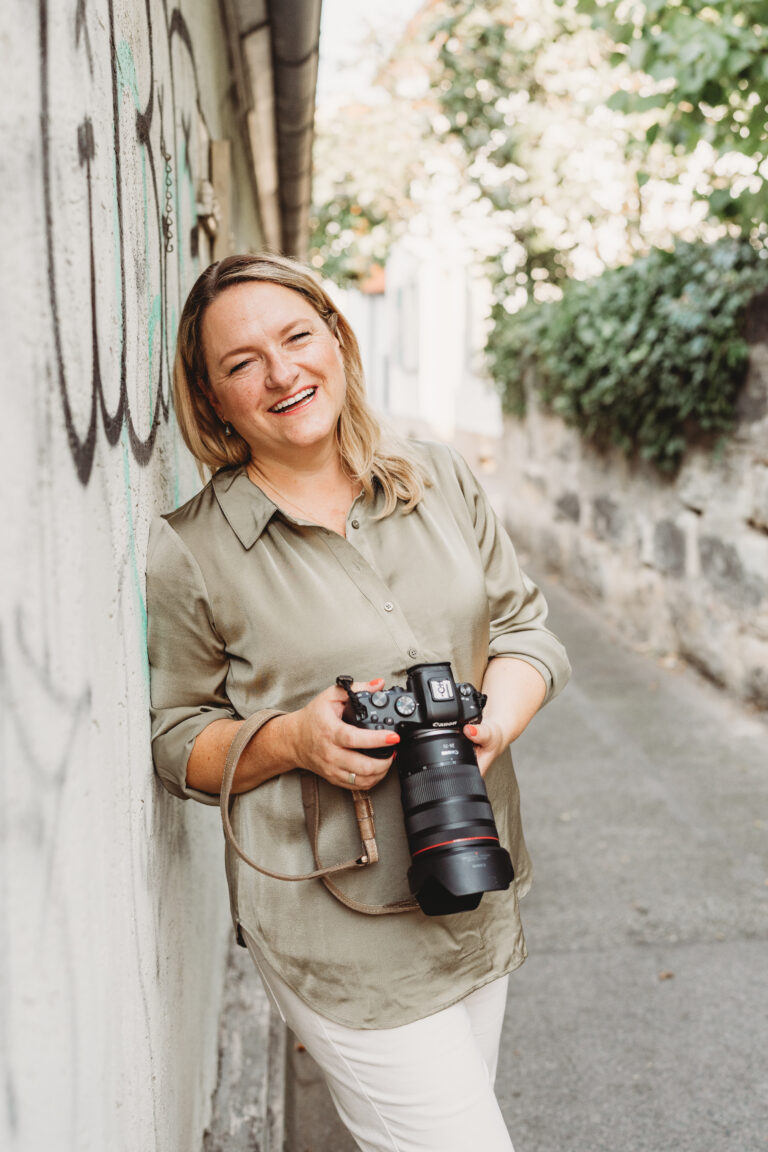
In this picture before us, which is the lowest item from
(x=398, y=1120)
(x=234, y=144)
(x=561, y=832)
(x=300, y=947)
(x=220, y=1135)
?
(x=561, y=832)

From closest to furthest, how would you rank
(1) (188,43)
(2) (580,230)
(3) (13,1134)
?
(3) (13,1134)
(1) (188,43)
(2) (580,230)

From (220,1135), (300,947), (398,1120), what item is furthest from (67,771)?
(220,1135)

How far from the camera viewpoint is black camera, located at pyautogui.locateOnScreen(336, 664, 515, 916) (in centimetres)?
155

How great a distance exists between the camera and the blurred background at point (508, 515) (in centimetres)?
107

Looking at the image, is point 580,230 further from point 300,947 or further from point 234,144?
point 300,947

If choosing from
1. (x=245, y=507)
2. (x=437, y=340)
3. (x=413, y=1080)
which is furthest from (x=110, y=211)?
(x=437, y=340)

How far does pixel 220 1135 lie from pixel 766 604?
3.70m

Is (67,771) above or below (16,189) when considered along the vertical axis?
below

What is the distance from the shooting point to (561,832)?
4445 mm

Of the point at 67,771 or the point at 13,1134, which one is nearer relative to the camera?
the point at 13,1134

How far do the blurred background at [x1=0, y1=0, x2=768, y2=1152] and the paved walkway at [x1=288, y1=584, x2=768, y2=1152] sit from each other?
0.01m

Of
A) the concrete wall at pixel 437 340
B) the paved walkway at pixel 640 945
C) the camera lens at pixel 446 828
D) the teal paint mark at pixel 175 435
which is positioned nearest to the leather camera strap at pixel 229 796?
the camera lens at pixel 446 828

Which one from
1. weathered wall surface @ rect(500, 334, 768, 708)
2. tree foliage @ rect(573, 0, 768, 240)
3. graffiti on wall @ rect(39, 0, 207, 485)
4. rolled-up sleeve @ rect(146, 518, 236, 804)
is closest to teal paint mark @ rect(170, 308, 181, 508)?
graffiti on wall @ rect(39, 0, 207, 485)

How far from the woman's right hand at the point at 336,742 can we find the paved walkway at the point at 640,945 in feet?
5.24
